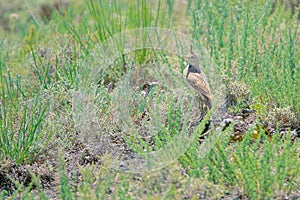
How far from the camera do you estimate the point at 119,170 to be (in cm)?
276

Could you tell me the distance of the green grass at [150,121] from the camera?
2.51m

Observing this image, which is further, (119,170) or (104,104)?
(104,104)

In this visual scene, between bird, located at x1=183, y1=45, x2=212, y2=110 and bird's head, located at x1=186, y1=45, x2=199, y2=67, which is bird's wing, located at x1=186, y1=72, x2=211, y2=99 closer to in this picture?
bird, located at x1=183, y1=45, x2=212, y2=110

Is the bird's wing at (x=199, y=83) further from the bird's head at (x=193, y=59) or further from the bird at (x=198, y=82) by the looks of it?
the bird's head at (x=193, y=59)

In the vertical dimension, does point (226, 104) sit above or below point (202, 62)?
below

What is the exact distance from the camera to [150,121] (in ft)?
10.6

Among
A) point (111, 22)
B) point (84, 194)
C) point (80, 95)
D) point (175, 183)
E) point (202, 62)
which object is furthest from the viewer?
point (111, 22)

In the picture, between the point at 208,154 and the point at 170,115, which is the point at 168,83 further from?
the point at 208,154

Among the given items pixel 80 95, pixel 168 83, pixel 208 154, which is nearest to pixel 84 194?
pixel 208 154

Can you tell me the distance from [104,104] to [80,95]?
20cm

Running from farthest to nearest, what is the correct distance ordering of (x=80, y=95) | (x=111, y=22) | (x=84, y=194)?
(x=111, y=22) → (x=80, y=95) → (x=84, y=194)

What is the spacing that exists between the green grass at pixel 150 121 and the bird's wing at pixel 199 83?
10 centimetres

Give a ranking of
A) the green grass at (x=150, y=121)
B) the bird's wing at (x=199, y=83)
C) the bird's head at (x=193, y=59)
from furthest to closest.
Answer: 1. the bird's head at (x=193, y=59)
2. the bird's wing at (x=199, y=83)
3. the green grass at (x=150, y=121)

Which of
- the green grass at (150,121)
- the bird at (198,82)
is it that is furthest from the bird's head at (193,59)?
the green grass at (150,121)
